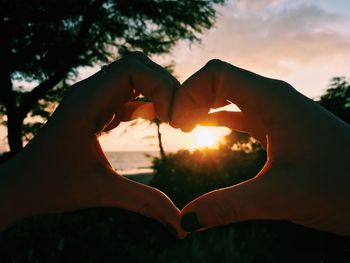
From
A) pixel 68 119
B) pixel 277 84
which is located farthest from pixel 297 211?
pixel 68 119

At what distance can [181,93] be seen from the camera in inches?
55.5

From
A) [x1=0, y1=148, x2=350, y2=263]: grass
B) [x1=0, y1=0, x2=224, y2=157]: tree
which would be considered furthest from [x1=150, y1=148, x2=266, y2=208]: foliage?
[x1=0, y1=0, x2=224, y2=157]: tree

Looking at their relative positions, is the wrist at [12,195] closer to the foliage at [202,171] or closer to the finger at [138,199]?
the finger at [138,199]

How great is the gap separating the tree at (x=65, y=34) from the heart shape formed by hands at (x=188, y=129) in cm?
915

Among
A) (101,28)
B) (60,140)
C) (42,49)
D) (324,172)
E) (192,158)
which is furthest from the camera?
(101,28)

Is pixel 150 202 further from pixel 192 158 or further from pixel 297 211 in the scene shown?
pixel 192 158

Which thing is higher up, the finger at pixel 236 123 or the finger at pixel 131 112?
the finger at pixel 131 112

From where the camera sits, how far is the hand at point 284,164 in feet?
4.12

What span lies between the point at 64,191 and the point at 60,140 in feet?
0.65

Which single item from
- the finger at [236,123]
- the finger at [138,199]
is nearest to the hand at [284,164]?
the finger at [138,199]

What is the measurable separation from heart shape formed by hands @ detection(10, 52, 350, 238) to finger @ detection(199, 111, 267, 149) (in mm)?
114

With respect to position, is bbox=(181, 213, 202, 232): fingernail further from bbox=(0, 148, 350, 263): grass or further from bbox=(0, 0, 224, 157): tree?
bbox=(0, 0, 224, 157): tree

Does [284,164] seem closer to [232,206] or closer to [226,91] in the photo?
[232,206]

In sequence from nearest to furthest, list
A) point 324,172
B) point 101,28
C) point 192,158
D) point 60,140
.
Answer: point 324,172, point 60,140, point 192,158, point 101,28
